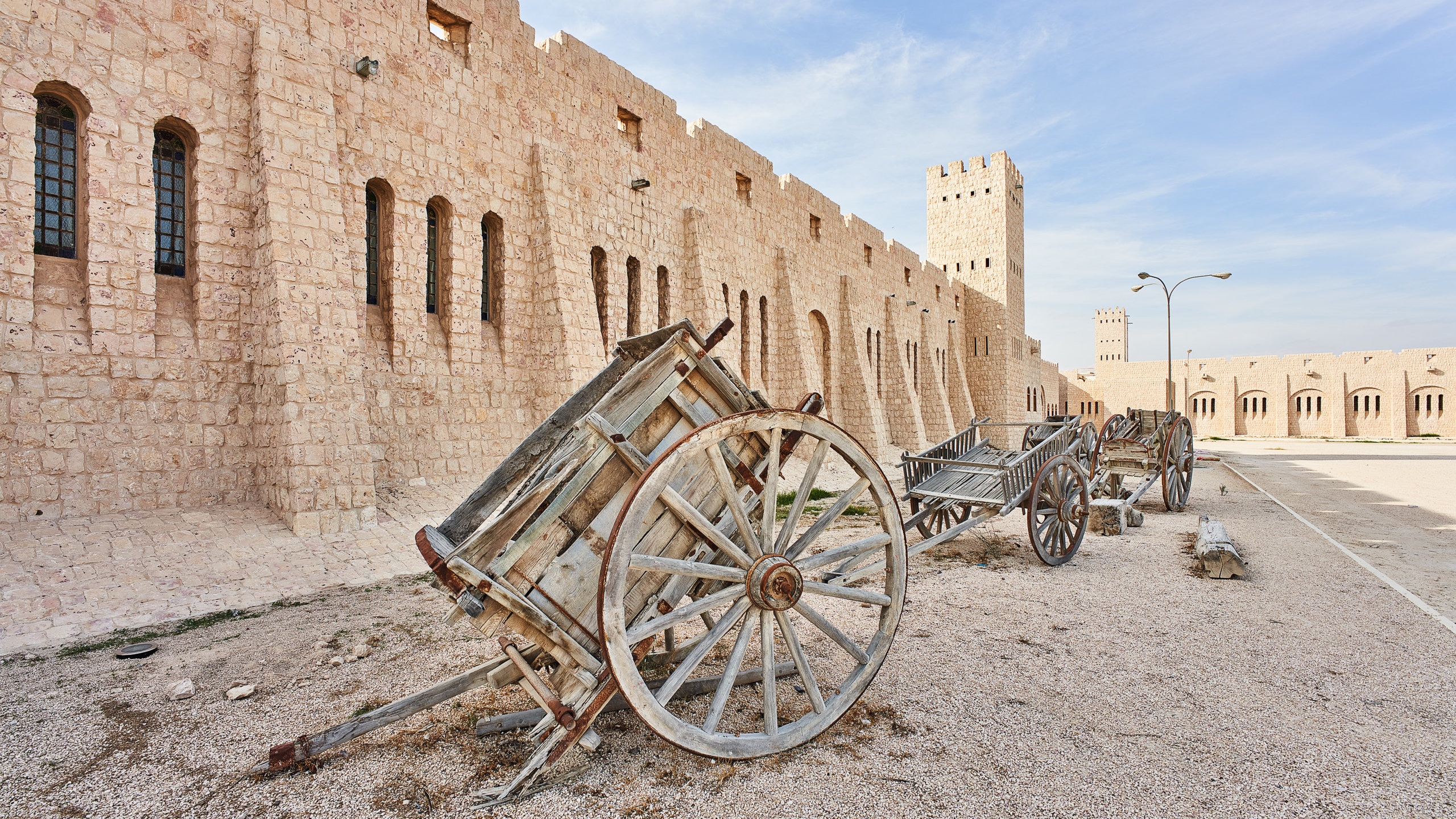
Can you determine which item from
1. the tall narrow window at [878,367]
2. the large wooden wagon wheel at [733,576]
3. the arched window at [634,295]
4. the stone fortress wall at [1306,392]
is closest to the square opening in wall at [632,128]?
the arched window at [634,295]

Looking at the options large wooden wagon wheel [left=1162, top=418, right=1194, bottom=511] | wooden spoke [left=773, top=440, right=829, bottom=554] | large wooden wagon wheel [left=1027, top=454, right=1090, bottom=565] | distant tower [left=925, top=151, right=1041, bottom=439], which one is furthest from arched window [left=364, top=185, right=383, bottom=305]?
distant tower [left=925, top=151, right=1041, bottom=439]

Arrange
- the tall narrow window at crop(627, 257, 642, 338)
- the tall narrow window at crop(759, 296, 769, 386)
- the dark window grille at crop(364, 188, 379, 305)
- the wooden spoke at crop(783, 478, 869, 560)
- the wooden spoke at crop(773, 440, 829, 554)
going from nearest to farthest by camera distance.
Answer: the wooden spoke at crop(773, 440, 829, 554) < the wooden spoke at crop(783, 478, 869, 560) < the dark window grille at crop(364, 188, 379, 305) < the tall narrow window at crop(627, 257, 642, 338) < the tall narrow window at crop(759, 296, 769, 386)

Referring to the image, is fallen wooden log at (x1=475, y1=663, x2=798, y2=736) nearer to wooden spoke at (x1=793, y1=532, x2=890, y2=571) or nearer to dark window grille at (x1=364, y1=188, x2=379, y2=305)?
wooden spoke at (x1=793, y1=532, x2=890, y2=571)

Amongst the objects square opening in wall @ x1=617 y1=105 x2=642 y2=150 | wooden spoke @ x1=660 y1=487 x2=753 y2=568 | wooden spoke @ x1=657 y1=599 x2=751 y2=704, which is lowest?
wooden spoke @ x1=657 y1=599 x2=751 y2=704

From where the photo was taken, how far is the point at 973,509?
9234mm

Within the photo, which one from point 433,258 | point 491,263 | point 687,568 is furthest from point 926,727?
point 491,263

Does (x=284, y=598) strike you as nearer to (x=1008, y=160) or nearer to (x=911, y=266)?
(x=911, y=266)

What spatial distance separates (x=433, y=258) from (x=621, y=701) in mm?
8253

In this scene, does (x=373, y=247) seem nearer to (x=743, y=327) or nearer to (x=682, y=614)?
(x=682, y=614)

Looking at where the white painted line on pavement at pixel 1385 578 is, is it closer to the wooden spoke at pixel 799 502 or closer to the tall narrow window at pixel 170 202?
the wooden spoke at pixel 799 502

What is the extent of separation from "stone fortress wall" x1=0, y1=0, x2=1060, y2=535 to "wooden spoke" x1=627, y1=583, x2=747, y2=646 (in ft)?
19.8

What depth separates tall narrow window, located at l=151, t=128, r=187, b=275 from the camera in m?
7.09

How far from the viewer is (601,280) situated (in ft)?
39.9

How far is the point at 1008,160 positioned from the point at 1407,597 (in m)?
31.4
